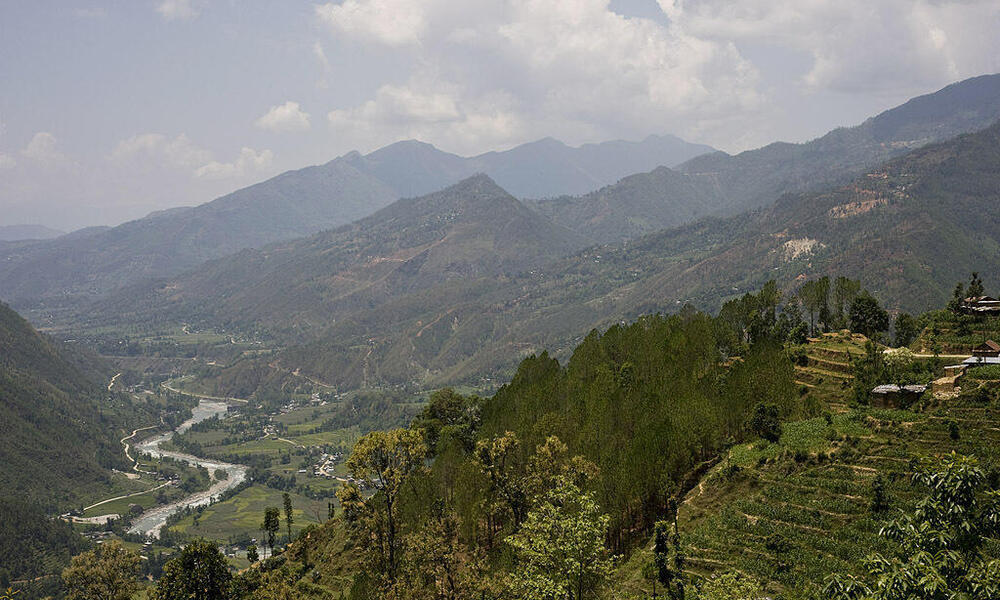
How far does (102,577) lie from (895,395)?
368 ft

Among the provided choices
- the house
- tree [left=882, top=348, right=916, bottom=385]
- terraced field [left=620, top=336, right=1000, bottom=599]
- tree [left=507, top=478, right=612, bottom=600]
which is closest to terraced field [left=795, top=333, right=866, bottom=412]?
tree [left=882, top=348, right=916, bottom=385]

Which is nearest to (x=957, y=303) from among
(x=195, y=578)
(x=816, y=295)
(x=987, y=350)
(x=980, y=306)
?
(x=980, y=306)

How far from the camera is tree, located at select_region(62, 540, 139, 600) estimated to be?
74250 millimetres

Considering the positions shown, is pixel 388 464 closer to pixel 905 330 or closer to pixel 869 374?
pixel 869 374

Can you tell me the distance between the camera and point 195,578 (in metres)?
55.8

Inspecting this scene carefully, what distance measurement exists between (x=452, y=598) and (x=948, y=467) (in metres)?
32.7

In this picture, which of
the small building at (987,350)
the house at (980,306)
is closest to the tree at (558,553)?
the small building at (987,350)

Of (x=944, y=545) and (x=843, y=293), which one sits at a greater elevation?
(x=944, y=545)

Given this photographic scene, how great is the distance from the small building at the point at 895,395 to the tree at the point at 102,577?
10725 centimetres

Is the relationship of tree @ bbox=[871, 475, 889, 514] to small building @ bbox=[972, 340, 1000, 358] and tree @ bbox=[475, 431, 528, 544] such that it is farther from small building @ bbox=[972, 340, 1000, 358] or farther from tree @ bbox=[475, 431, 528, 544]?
small building @ bbox=[972, 340, 1000, 358]

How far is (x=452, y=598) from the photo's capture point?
40062 mm

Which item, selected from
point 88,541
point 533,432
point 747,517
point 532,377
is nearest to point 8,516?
point 88,541

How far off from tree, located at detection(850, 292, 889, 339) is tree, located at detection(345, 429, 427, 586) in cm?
10968

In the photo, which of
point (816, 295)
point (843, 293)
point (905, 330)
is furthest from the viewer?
point (816, 295)
